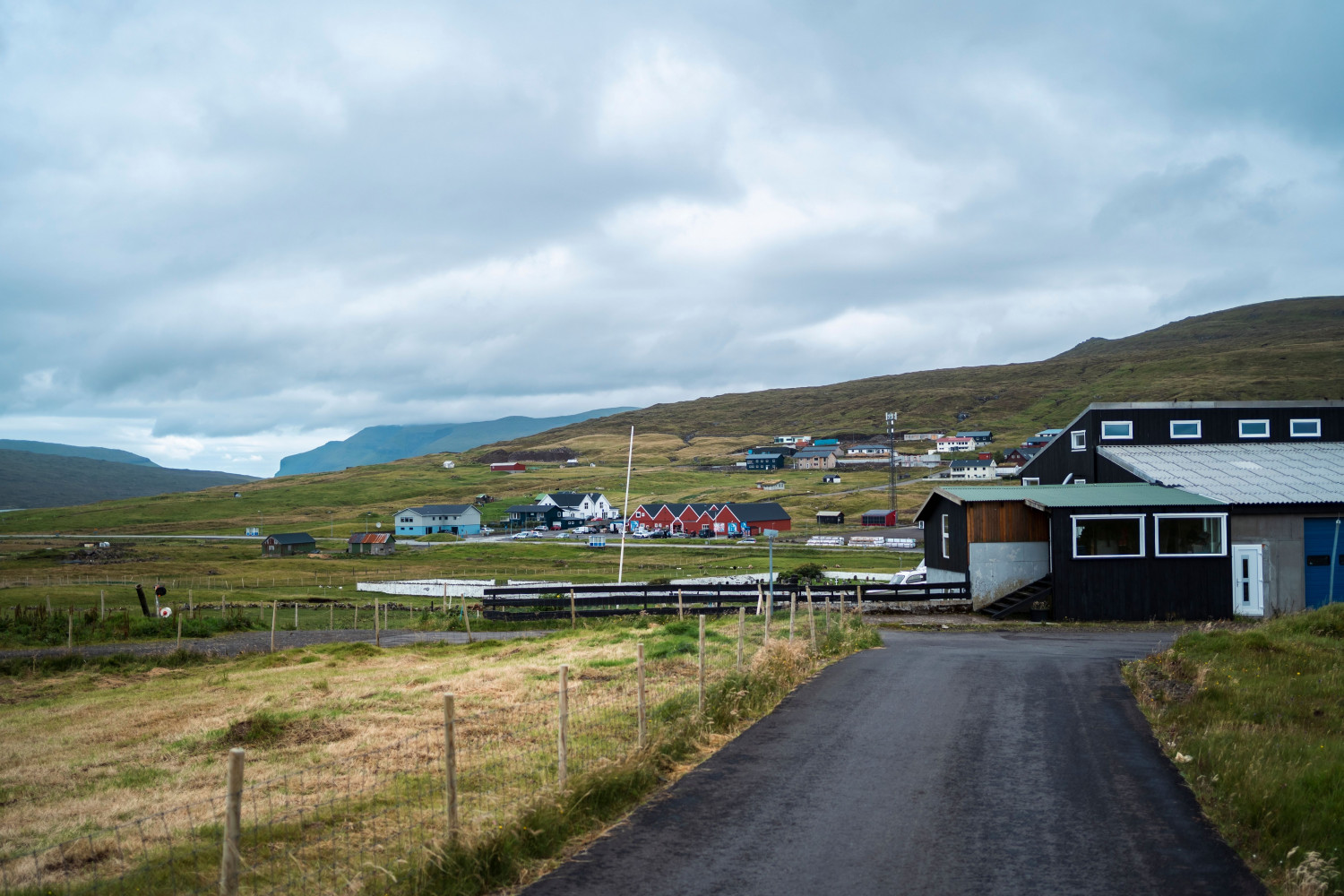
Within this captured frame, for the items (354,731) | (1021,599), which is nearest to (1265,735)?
(354,731)

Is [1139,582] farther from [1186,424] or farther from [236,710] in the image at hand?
[236,710]

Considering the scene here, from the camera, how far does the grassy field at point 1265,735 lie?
7.75 m

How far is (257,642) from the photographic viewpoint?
30219 mm

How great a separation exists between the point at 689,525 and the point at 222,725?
10151 centimetres

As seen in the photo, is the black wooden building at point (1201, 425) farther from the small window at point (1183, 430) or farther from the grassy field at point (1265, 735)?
the grassy field at point (1265, 735)

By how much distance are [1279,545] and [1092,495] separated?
6.07m

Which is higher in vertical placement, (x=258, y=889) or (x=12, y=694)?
(x=258, y=889)

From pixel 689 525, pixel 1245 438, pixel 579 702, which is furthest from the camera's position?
pixel 689 525

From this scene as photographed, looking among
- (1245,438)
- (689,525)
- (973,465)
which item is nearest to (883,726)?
(1245,438)

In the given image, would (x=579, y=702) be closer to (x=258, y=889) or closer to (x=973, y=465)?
(x=258, y=889)

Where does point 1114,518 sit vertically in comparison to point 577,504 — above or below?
above

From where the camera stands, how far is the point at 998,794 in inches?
377

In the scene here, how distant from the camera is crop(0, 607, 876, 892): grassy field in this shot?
9.19 m

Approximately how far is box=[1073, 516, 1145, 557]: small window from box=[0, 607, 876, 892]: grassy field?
1220 centimetres
